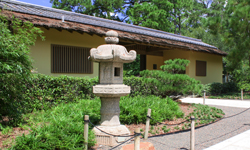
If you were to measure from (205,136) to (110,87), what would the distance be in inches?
123

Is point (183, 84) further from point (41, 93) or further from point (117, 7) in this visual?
point (117, 7)

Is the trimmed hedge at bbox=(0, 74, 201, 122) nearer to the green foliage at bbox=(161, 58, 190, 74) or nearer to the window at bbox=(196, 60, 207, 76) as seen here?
the green foliage at bbox=(161, 58, 190, 74)

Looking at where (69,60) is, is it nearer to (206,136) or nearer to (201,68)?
(206,136)

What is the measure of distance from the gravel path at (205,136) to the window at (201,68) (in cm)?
896

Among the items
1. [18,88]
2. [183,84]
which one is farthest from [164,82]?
[18,88]

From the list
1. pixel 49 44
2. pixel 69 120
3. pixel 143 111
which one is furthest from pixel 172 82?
pixel 49 44

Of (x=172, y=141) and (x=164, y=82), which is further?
(x=164, y=82)

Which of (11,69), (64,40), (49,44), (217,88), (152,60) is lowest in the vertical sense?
(217,88)

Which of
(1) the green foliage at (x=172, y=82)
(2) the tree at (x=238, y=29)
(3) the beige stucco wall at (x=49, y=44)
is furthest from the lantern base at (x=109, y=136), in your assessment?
(2) the tree at (x=238, y=29)

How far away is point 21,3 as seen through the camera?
10.7m

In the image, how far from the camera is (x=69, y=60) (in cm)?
987

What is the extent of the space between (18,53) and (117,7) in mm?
20855

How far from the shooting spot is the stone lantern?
467 cm

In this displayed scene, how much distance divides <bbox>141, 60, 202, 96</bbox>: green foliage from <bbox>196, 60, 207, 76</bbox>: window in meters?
7.35
